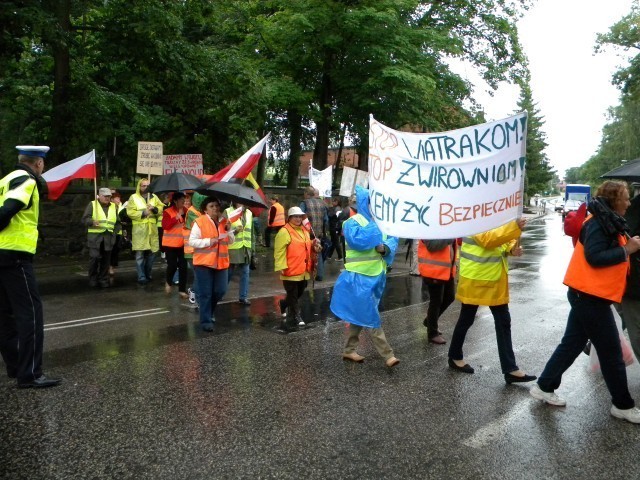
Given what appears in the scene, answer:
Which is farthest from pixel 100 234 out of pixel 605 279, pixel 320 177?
pixel 605 279

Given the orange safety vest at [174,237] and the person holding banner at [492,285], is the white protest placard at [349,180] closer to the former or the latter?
the orange safety vest at [174,237]

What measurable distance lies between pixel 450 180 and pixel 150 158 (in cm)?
1027

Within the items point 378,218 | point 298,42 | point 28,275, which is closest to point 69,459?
point 28,275

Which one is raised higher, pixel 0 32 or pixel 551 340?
pixel 0 32

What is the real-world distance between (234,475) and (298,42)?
1623cm

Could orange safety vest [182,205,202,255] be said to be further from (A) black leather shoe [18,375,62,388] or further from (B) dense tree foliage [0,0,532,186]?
(B) dense tree foliage [0,0,532,186]

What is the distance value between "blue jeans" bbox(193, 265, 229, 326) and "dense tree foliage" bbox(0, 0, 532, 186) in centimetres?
598

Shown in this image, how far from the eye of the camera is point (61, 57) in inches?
503

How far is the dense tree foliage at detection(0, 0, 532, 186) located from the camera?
1245cm

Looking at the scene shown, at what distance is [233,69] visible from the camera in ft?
43.8

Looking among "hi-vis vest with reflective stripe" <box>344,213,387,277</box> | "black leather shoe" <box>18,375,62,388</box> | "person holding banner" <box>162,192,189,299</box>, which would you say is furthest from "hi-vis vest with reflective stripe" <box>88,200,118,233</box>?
"hi-vis vest with reflective stripe" <box>344,213,387,277</box>

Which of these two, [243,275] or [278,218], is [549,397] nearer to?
[243,275]

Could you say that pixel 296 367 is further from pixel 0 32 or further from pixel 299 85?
pixel 299 85

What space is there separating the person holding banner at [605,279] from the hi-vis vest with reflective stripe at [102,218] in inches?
319
